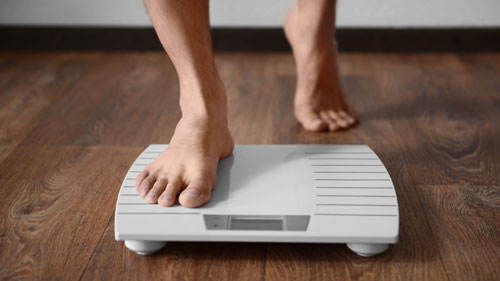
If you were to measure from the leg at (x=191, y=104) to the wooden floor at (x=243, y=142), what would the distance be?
0.44 feet

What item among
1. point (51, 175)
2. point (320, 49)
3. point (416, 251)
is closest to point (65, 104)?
point (51, 175)

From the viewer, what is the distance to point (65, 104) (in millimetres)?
1565

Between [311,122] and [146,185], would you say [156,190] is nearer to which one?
[146,185]

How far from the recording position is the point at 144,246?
2.94 feet

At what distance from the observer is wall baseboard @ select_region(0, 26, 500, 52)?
1.94 m

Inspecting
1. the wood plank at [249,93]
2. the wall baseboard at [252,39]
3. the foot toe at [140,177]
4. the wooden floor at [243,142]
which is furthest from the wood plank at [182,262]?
the wall baseboard at [252,39]

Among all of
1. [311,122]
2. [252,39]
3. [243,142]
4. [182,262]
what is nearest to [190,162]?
[182,262]

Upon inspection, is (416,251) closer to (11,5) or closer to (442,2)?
(442,2)

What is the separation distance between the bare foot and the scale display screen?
0.06 metres

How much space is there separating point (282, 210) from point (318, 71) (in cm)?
62

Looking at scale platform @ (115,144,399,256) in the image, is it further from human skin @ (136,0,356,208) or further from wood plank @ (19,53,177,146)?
wood plank @ (19,53,177,146)

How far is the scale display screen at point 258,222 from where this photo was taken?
873 millimetres

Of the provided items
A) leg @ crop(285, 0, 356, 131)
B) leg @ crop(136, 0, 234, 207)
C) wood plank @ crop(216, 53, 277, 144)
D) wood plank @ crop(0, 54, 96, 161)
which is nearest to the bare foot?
leg @ crop(136, 0, 234, 207)

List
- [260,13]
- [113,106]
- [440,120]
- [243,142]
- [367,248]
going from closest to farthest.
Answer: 1. [367,248]
2. [243,142]
3. [440,120]
4. [113,106]
5. [260,13]
